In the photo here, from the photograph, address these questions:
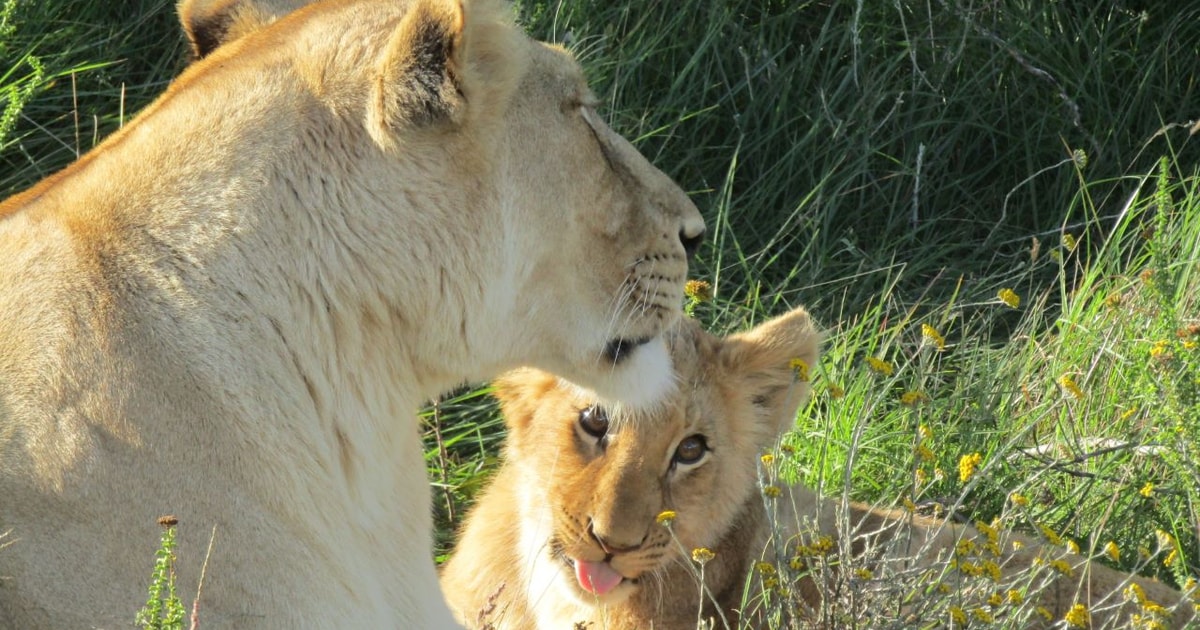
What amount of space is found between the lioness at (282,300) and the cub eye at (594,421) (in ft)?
3.06

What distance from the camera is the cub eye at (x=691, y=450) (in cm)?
328

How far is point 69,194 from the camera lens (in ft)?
6.94

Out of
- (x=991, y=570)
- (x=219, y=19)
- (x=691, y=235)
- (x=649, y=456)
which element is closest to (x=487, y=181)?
(x=691, y=235)

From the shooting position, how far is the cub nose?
243 cm

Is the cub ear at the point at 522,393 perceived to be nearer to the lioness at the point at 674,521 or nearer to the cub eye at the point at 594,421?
the lioness at the point at 674,521

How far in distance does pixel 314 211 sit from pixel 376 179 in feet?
0.29

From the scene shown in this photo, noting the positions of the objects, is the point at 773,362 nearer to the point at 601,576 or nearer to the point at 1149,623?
the point at 601,576

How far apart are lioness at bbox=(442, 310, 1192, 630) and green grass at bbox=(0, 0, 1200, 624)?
490 mm

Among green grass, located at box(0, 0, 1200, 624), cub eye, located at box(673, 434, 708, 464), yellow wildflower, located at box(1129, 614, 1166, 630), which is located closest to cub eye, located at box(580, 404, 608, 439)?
cub eye, located at box(673, 434, 708, 464)

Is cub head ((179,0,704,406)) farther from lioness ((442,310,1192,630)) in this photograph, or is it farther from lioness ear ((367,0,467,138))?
lioness ((442,310,1192,630))

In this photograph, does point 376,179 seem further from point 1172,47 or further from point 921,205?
point 1172,47

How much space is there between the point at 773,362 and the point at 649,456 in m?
0.45

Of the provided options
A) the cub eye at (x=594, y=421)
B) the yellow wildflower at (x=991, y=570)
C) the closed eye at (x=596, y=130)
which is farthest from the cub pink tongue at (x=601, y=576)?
the closed eye at (x=596, y=130)

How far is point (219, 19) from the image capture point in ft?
8.04
